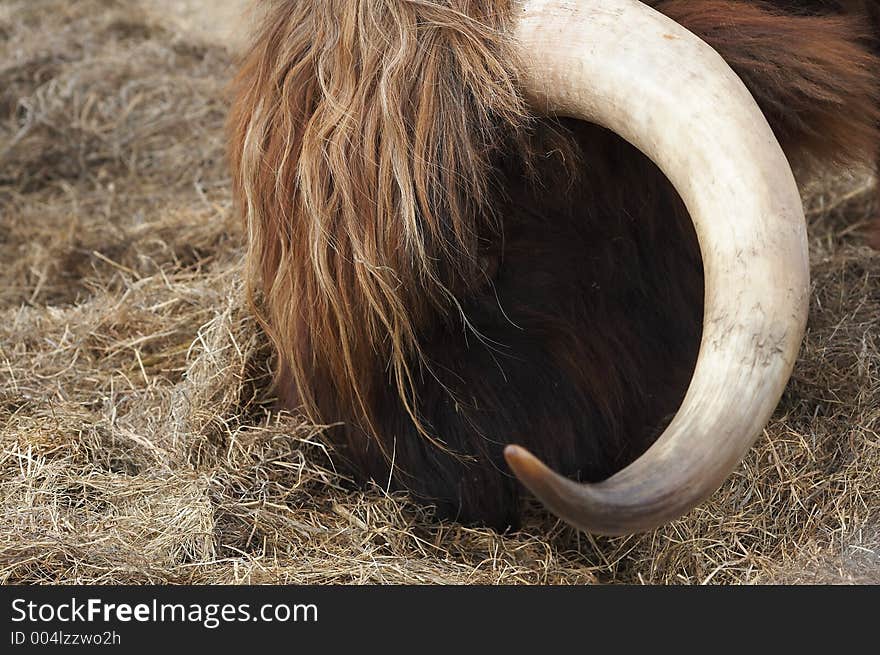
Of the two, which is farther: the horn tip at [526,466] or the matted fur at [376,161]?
the matted fur at [376,161]

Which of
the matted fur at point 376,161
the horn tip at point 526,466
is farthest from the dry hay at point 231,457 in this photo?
the horn tip at point 526,466

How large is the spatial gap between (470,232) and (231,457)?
871 mm

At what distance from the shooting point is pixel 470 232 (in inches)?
84.2

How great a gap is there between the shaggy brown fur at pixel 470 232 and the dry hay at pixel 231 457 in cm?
18

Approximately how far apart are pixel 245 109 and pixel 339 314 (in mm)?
561

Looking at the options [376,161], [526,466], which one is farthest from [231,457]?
[526,466]

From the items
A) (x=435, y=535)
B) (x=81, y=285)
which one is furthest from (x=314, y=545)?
(x=81, y=285)

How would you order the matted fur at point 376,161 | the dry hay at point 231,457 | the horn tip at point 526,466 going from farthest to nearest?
the dry hay at point 231,457
the matted fur at point 376,161
the horn tip at point 526,466

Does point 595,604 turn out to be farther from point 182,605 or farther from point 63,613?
point 63,613

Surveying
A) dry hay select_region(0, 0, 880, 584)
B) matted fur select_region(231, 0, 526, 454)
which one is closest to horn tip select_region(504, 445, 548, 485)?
matted fur select_region(231, 0, 526, 454)

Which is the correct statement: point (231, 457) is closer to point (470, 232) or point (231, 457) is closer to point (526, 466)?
point (470, 232)

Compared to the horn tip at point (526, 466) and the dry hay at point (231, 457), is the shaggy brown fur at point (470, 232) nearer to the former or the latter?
the dry hay at point (231, 457)

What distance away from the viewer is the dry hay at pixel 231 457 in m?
2.28

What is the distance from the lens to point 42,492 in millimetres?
2494
